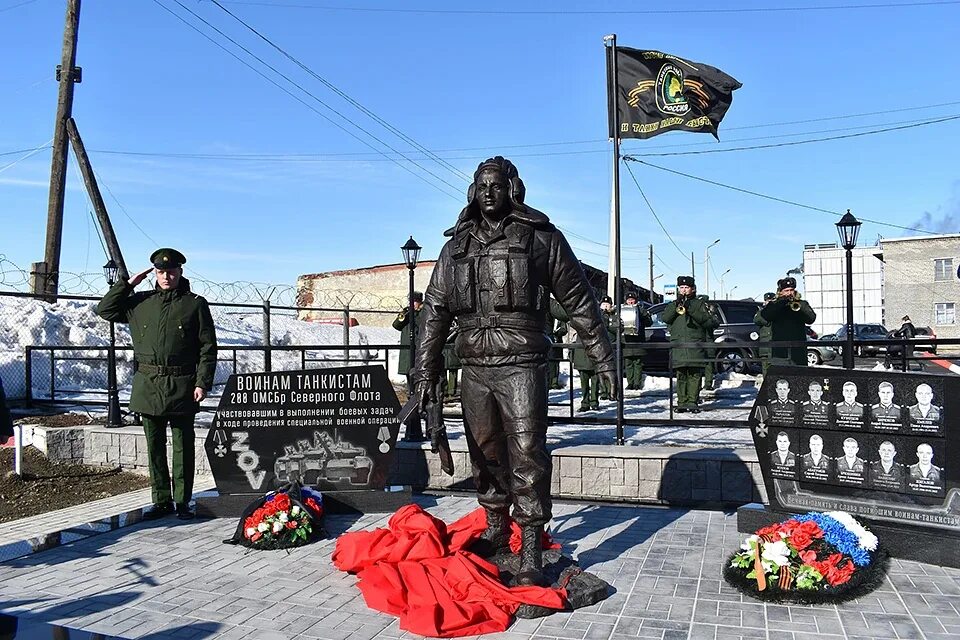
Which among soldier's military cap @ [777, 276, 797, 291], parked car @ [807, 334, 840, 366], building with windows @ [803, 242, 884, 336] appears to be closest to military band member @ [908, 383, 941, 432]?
soldier's military cap @ [777, 276, 797, 291]

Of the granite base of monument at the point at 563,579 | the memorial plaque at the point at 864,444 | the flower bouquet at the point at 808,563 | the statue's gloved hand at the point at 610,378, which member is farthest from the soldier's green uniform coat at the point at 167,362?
the memorial plaque at the point at 864,444

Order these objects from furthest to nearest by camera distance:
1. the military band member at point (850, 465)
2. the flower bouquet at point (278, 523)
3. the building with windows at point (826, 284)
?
the building with windows at point (826, 284)
the flower bouquet at point (278, 523)
the military band member at point (850, 465)

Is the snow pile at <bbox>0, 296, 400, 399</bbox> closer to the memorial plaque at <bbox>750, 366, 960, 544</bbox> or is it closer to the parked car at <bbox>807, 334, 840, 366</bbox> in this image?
the memorial plaque at <bbox>750, 366, 960, 544</bbox>

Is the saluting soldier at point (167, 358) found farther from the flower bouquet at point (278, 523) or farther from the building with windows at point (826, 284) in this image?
the building with windows at point (826, 284)

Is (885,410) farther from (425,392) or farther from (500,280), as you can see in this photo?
(425,392)

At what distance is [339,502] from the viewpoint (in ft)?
22.0

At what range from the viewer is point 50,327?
1498cm

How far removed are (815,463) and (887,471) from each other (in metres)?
0.44

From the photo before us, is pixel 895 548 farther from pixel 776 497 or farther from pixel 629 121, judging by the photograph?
pixel 629 121

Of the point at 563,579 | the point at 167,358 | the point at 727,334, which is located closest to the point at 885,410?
the point at 563,579

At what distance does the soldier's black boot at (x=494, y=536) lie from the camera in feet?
17.0

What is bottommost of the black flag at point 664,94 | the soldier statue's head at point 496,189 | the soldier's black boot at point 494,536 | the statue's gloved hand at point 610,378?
the soldier's black boot at point 494,536

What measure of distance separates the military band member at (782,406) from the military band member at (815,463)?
8.0 inches

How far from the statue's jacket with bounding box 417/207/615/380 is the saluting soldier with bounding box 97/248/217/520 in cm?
249
